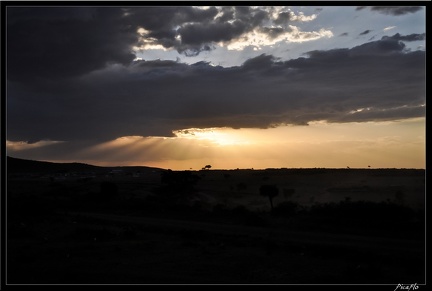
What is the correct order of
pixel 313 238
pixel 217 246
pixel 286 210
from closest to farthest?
pixel 217 246, pixel 313 238, pixel 286 210

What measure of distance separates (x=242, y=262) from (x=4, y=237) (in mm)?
6519

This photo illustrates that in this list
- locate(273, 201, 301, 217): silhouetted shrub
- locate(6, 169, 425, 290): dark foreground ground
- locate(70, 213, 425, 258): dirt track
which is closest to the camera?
locate(6, 169, 425, 290): dark foreground ground

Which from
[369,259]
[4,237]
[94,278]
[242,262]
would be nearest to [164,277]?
[94,278]

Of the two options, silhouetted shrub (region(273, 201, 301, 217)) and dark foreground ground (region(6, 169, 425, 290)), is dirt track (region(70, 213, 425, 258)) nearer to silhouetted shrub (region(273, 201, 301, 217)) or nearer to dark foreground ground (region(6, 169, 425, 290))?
dark foreground ground (region(6, 169, 425, 290))

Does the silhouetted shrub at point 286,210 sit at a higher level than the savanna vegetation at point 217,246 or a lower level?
higher

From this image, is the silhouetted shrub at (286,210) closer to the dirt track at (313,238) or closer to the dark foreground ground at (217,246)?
the dark foreground ground at (217,246)

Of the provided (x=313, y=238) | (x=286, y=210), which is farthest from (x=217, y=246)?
(x=286, y=210)

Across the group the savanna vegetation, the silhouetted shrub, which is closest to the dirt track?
the savanna vegetation

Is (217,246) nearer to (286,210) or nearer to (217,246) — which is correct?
(217,246)

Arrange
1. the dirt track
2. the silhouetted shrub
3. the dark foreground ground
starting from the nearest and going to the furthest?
the dark foreground ground → the dirt track → the silhouetted shrub

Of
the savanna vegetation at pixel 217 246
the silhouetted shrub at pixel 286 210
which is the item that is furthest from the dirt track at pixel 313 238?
the silhouetted shrub at pixel 286 210
